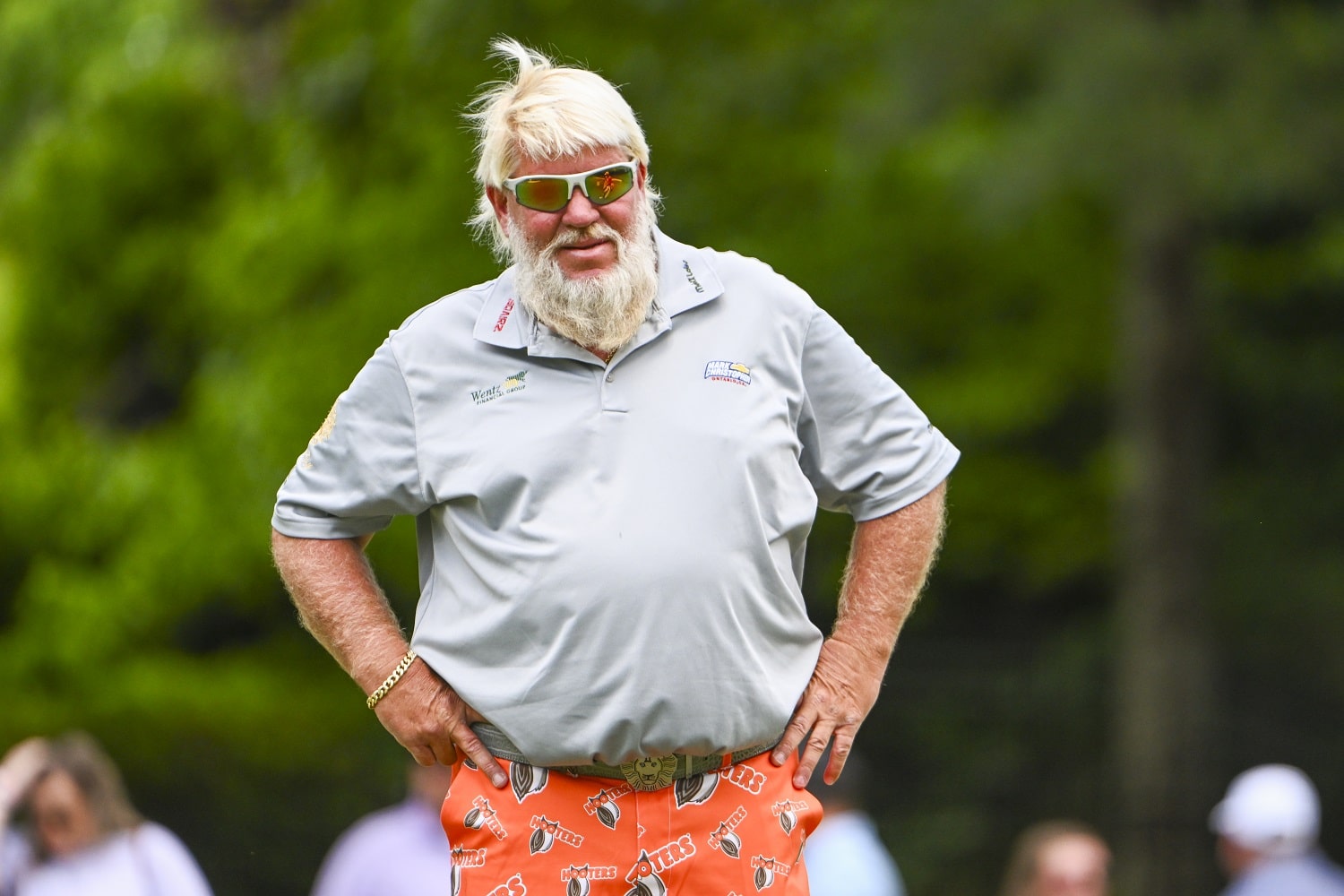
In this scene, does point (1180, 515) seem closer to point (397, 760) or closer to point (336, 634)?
point (397, 760)

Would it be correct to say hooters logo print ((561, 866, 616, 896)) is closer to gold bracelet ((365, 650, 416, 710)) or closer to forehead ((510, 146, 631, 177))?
gold bracelet ((365, 650, 416, 710))

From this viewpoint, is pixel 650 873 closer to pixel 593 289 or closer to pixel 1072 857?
pixel 593 289

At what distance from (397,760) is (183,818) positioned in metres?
1.28

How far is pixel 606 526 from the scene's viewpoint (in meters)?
2.90

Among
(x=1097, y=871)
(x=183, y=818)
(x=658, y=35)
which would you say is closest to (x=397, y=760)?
(x=183, y=818)

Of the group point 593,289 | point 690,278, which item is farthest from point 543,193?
point 690,278

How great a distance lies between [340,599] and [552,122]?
0.87 metres

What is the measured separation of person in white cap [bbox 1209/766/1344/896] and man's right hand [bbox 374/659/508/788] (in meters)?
4.11

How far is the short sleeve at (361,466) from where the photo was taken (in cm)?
307

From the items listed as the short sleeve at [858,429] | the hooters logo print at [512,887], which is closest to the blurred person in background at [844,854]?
the short sleeve at [858,429]

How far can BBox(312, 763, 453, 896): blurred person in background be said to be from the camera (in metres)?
6.66

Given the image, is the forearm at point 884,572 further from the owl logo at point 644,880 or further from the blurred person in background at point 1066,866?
the blurred person in background at point 1066,866

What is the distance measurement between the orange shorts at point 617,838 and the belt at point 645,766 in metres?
0.01

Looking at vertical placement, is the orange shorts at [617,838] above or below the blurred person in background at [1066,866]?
above
